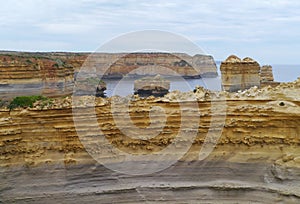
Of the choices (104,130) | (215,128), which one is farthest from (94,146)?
(215,128)

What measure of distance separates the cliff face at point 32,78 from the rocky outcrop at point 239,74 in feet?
46.9

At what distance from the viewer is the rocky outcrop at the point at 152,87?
4284 cm

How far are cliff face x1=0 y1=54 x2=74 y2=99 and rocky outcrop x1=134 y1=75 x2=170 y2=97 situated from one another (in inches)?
330

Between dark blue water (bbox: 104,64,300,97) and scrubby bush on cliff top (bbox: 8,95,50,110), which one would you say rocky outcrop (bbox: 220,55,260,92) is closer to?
dark blue water (bbox: 104,64,300,97)

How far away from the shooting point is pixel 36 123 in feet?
37.1

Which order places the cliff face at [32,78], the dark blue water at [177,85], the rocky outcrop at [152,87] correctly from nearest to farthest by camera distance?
the cliff face at [32,78], the dark blue water at [177,85], the rocky outcrop at [152,87]

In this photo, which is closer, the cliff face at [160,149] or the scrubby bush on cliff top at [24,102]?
the cliff face at [160,149]

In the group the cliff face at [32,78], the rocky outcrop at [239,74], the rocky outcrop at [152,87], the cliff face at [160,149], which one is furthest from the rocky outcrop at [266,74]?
the cliff face at [160,149]

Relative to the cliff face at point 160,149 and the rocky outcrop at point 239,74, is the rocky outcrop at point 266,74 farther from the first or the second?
the cliff face at point 160,149

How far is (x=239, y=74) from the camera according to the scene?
3384cm

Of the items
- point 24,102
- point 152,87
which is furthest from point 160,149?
point 152,87

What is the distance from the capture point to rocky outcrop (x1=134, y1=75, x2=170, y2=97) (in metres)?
42.8

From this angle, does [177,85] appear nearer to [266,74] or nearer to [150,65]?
[150,65]

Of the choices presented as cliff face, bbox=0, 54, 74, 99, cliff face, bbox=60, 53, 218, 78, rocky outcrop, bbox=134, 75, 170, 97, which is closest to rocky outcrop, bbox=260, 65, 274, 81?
cliff face, bbox=60, 53, 218, 78
